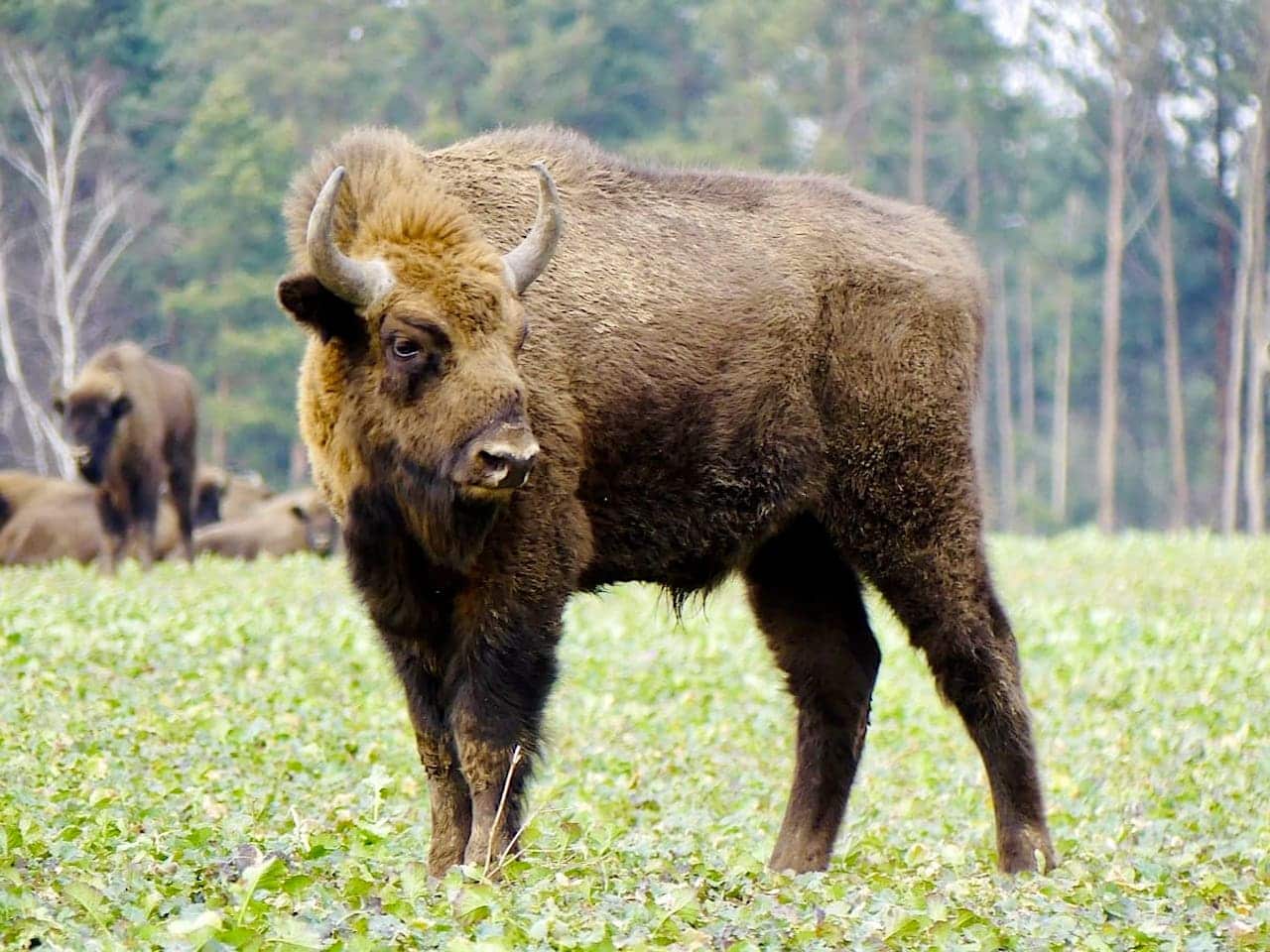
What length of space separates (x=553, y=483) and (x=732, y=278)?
1.45 metres

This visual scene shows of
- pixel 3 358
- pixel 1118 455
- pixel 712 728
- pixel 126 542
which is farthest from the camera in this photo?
pixel 1118 455

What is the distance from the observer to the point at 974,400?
7844 mm

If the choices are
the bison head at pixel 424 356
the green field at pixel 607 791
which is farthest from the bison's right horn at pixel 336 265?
the green field at pixel 607 791

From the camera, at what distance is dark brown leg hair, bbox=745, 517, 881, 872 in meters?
7.52

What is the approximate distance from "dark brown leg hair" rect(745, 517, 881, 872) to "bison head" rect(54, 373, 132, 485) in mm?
11902

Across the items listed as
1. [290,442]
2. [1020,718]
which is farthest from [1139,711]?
[290,442]

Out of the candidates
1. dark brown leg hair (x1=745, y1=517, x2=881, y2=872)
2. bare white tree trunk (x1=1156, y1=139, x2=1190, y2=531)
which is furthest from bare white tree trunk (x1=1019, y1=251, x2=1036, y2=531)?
dark brown leg hair (x1=745, y1=517, x2=881, y2=872)

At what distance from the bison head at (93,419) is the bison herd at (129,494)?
0.03 ft

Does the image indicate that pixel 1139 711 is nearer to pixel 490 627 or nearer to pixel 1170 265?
pixel 490 627

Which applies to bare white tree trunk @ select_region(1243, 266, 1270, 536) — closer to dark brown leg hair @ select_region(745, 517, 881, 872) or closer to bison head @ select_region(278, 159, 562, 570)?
dark brown leg hair @ select_region(745, 517, 881, 872)

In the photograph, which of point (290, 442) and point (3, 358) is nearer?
point (3, 358)

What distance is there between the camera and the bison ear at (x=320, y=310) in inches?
241

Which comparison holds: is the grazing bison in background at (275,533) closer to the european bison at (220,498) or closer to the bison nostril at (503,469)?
the european bison at (220,498)

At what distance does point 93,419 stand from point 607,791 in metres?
11.1
